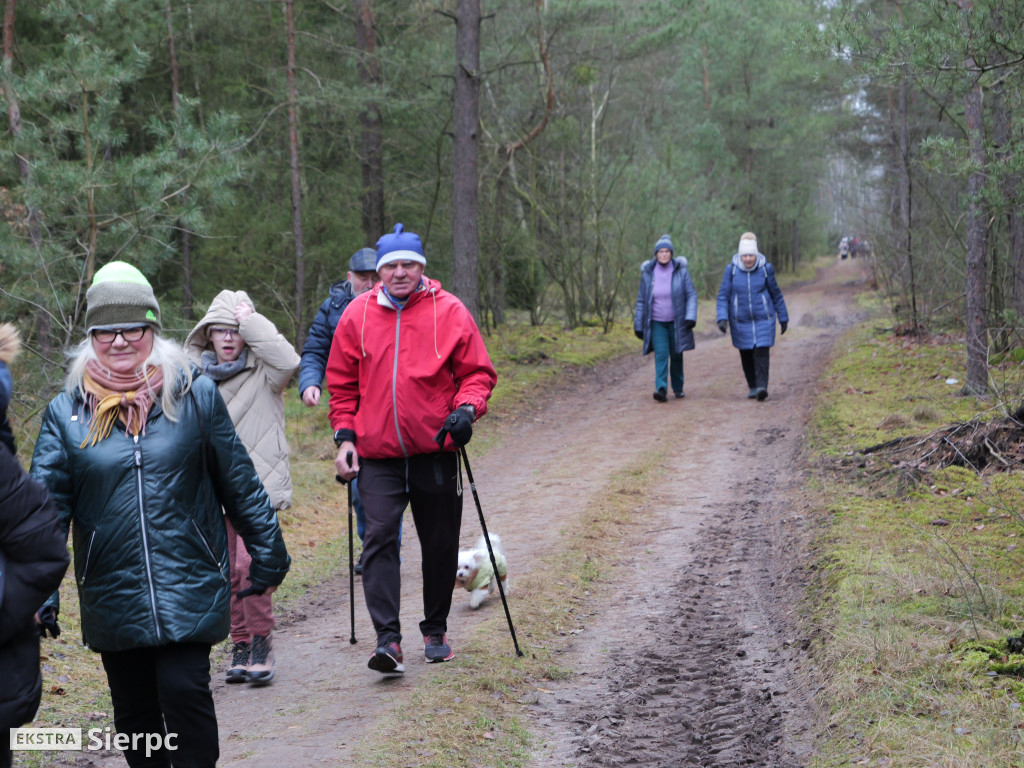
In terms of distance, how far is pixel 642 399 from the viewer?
1512 cm

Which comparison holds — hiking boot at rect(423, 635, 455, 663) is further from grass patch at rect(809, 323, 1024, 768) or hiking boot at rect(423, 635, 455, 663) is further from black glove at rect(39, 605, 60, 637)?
black glove at rect(39, 605, 60, 637)

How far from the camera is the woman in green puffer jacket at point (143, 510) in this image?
3.27m

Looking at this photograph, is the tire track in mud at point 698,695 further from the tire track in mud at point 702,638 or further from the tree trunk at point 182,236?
the tree trunk at point 182,236

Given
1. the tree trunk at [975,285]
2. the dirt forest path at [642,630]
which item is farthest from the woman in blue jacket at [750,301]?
the tree trunk at [975,285]

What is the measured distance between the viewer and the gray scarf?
213 inches

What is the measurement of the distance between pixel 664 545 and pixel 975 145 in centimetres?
431

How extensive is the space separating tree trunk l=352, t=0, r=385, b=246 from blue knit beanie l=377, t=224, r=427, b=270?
37.1 feet

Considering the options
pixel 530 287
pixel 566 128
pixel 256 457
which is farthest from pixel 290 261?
pixel 256 457

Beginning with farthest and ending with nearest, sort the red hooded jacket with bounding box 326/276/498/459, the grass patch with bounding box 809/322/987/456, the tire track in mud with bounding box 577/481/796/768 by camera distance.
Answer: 1. the grass patch with bounding box 809/322/987/456
2. the red hooded jacket with bounding box 326/276/498/459
3. the tire track in mud with bounding box 577/481/796/768

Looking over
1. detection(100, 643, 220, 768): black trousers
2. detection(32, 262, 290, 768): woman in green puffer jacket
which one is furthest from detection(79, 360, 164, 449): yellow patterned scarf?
detection(100, 643, 220, 768): black trousers

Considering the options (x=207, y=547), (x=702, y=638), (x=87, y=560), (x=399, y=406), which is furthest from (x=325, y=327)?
(x=87, y=560)

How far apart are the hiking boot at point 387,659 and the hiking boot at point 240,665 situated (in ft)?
2.68

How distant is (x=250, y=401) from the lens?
17.9 ft

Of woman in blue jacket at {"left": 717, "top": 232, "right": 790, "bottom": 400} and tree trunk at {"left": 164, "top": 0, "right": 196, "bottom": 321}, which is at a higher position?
tree trunk at {"left": 164, "top": 0, "right": 196, "bottom": 321}
